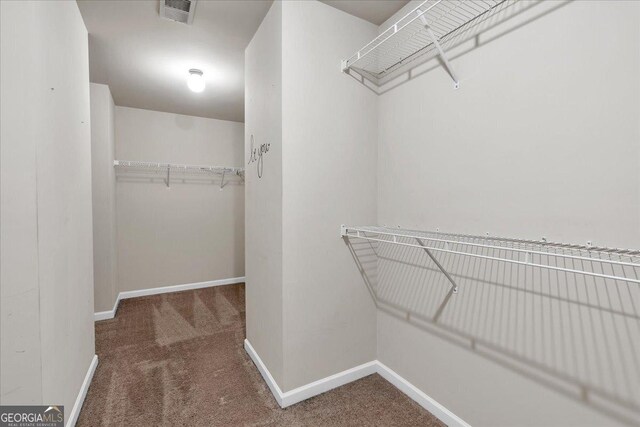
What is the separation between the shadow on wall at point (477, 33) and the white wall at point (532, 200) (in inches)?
0.5

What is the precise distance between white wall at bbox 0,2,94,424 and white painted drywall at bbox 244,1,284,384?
1055 mm

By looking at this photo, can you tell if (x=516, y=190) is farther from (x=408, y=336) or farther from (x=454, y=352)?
(x=408, y=336)

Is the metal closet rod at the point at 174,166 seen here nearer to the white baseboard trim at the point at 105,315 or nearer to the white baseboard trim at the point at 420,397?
the white baseboard trim at the point at 105,315

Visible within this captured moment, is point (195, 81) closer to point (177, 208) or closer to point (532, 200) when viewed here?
point (177, 208)

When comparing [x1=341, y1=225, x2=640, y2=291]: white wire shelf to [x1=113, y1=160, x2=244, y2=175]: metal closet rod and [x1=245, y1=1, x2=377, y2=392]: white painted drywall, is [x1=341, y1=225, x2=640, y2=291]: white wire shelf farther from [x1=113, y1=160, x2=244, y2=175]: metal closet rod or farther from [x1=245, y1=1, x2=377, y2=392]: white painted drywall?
[x1=113, y1=160, x2=244, y2=175]: metal closet rod

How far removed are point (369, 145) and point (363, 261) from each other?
0.82m

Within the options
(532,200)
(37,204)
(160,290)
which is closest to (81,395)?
(37,204)

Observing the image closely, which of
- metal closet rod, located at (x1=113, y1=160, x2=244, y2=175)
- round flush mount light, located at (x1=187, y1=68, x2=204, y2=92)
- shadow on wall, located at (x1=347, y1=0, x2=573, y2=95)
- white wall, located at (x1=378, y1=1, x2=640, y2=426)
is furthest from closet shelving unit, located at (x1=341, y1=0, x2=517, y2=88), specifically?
metal closet rod, located at (x1=113, y1=160, x2=244, y2=175)

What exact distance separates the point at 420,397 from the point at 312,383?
2.18 ft

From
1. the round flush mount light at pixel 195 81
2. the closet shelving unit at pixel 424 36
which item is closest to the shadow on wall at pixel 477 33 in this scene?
the closet shelving unit at pixel 424 36

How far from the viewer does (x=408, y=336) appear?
1.81m

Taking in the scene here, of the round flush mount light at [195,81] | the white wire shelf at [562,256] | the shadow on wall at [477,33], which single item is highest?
the round flush mount light at [195,81]

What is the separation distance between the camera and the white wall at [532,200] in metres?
0.99

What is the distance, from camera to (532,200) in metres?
1.21
